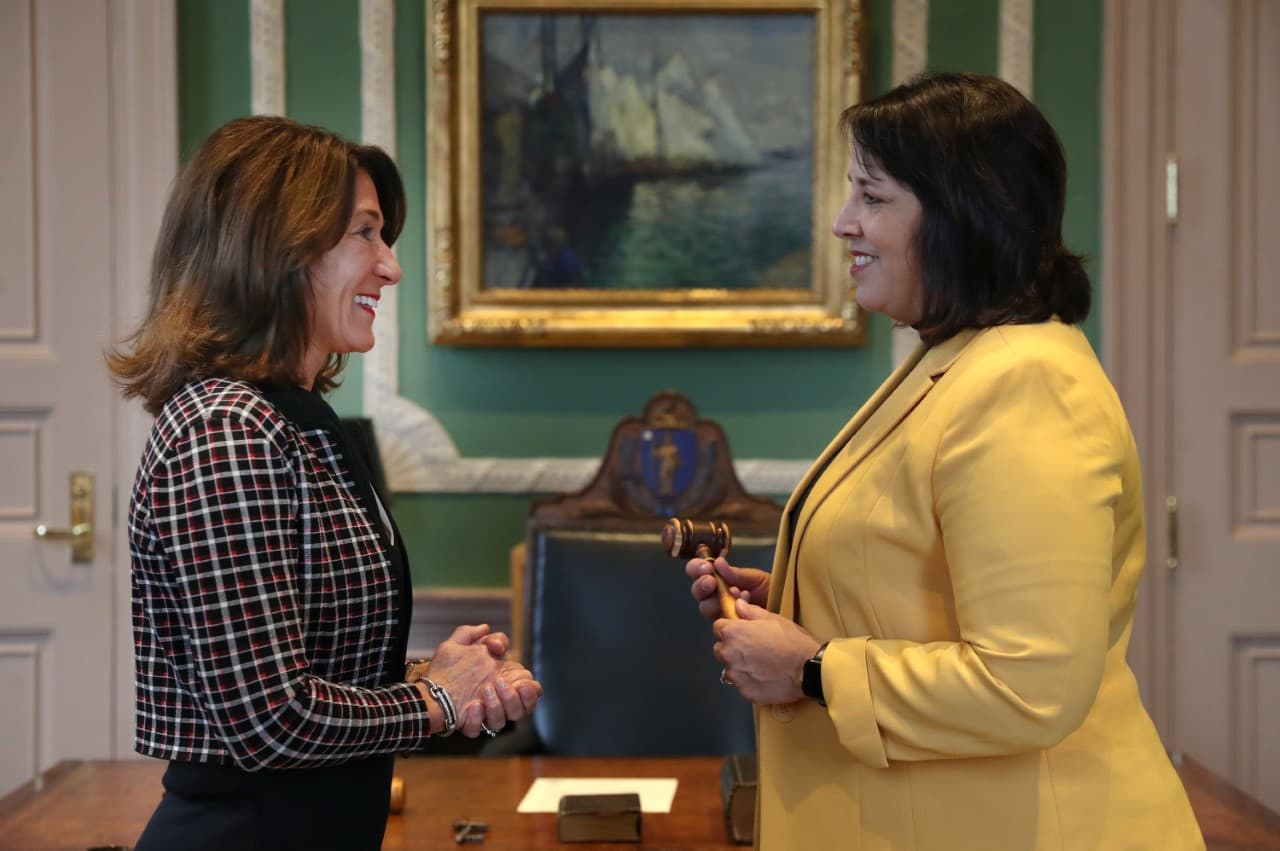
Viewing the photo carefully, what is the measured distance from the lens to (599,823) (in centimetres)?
213


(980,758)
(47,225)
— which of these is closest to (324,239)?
(980,758)

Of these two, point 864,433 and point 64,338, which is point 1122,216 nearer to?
point 864,433

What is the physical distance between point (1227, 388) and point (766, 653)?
256 centimetres

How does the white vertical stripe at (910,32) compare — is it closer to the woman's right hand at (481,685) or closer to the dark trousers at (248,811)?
the woman's right hand at (481,685)

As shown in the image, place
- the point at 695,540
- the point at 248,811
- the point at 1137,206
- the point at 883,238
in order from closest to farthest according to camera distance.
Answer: the point at 248,811 → the point at 883,238 → the point at 695,540 → the point at 1137,206

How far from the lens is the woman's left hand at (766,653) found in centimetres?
168

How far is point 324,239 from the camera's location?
5.89 feet

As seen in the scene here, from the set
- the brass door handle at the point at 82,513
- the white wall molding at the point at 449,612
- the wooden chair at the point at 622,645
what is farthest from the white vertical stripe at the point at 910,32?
the brass door handle at the point at 82,513

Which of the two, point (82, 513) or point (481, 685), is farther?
point (82, 513)

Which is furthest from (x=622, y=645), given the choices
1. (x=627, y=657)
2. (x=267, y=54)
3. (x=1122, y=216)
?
(x=267, y=54)

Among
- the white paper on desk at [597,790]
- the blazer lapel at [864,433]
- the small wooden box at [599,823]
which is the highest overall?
the blazer lapel at [864,433]

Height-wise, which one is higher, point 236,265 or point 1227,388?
point 236,265

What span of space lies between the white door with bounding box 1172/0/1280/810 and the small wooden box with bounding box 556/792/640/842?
223cm

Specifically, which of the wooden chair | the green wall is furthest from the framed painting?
the wooden chair
